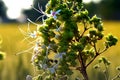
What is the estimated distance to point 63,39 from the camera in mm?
1926

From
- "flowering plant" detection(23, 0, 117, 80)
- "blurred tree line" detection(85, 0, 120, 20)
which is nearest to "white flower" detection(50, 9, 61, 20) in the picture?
"flowering plant" detection(23, 0, 117, 80)

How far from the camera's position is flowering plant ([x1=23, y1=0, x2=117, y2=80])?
1913mm

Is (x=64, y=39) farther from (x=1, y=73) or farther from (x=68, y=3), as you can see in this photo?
(x=1, y=73)

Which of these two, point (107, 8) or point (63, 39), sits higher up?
point (107, 8)

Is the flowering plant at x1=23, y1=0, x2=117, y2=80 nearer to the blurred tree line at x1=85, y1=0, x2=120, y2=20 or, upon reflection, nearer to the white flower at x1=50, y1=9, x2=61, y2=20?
the white flower at x1=50, y1=9, x2=61, y2=20

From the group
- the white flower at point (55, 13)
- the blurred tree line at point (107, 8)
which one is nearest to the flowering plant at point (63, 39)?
the white flower at point (55, 13)

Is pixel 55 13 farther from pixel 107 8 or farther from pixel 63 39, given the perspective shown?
pixel 107 8

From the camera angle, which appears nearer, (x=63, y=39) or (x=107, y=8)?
(x=63, y=39)

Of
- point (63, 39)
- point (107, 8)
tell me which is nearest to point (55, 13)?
point (63, 39)

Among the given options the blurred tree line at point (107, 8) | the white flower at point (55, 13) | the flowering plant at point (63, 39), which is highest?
the blurred tree line at point (107, 8)

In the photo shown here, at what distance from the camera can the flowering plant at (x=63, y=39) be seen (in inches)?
75.3

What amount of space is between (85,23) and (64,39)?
11cm

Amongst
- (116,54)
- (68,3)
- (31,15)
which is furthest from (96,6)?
(68,3)

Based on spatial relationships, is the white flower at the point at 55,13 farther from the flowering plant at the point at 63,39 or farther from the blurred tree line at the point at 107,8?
the blurred tree line at the point at 107,8
